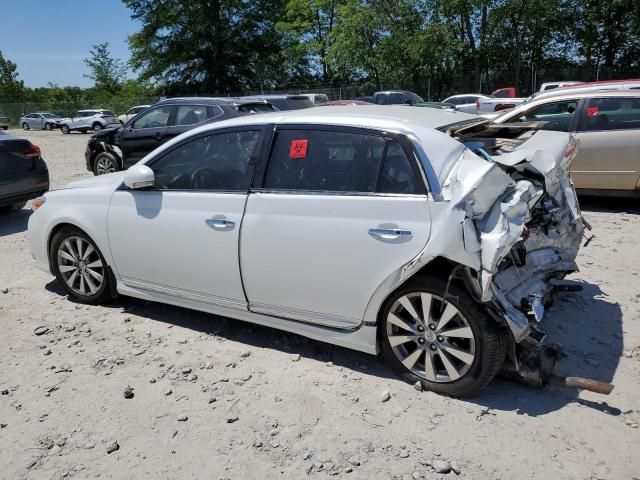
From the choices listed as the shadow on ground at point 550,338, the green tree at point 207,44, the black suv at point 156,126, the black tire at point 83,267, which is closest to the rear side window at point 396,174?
the shadow on ground at point 550,338

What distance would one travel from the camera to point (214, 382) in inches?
140

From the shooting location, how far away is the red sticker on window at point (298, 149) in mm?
3592

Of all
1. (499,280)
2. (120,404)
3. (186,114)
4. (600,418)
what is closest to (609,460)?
(600,418)

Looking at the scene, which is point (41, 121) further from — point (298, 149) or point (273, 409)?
point (273, 409)

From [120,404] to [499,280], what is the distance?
2.41 m

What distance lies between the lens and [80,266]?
186 inches

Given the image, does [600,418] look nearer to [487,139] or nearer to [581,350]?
[581,350]

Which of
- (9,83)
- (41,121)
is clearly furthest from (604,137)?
(9,83)

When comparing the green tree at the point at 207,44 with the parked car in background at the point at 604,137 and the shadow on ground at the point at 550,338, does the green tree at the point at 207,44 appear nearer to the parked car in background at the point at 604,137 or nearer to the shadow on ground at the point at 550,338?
the parked car in background at the point at 604,137

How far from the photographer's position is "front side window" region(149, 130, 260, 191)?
149 inches

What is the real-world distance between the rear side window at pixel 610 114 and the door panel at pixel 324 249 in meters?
5.40

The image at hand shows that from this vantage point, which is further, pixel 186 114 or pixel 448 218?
pixel 186 114

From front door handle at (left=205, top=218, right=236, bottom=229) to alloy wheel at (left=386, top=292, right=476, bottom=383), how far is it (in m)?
1.23

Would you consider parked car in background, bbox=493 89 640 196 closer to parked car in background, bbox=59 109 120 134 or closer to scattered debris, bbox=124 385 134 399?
scattered debris, bbox=124 385 134 399
